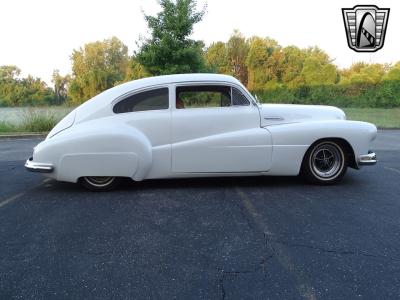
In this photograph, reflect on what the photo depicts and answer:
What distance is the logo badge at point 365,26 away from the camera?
11.1 m

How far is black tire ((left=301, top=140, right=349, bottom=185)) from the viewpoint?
4984mm

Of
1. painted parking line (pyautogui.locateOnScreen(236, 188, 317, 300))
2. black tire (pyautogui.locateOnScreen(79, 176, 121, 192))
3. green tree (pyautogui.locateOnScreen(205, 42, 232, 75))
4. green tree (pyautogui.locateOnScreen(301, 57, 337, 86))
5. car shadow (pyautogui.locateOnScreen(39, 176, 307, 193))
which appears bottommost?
painted parking line (pyautogui.locateOnScreen(236, 188, 317, 300))

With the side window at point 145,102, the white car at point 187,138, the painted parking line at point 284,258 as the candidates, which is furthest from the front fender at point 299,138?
the side window at point 145,102

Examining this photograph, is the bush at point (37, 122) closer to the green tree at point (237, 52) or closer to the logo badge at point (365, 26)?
the logo badge at point (365, 26)

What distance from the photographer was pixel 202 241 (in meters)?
3.14

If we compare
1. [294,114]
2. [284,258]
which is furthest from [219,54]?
[284,258]

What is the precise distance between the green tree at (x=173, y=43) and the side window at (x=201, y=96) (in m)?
12.1

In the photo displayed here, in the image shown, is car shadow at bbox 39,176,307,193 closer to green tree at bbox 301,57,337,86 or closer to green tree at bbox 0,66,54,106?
green tree at bbox 0,66,54,106

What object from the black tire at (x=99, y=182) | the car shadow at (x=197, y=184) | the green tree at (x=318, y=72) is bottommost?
the car shadow at (x=197, y=184)

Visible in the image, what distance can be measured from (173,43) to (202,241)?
1522cm

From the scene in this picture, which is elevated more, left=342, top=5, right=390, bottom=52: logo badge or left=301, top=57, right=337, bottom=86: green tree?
left=301, top=57, right=337, bottom=86: green tree

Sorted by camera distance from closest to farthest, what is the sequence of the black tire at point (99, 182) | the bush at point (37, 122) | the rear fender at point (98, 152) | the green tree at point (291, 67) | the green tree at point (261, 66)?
1. the rear fender at point (98, 152)
2. the black tire at point (99, 182)
3. the bush at point (37, 122)
4. the green tree at point (291, 67)
5. the green tree at point (261, 66)

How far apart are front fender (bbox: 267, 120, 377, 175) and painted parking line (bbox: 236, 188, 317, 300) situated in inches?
37.4

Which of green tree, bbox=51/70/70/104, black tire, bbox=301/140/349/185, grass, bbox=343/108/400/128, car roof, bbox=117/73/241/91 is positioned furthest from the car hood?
green tree, bbox=51/70/70/104
